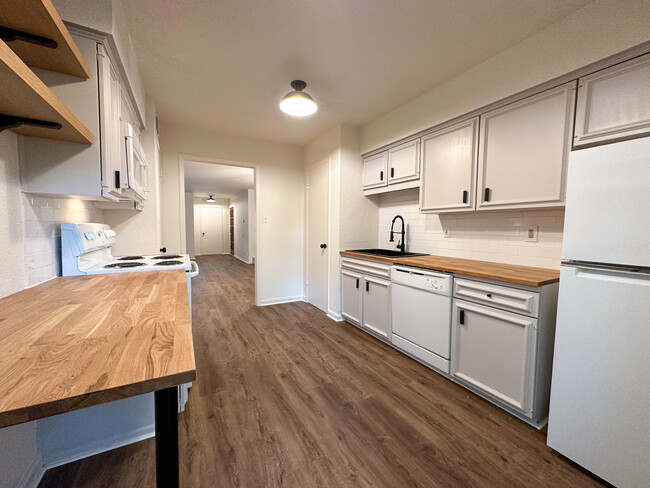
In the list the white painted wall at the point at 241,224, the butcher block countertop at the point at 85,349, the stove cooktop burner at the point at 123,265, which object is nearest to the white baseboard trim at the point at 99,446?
the butcher block countertop at the point at 85,349

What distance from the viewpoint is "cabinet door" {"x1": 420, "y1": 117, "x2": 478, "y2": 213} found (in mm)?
2223

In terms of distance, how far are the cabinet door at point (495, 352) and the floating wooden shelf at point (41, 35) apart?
8.09ft

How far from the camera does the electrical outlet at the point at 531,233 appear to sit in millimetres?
2039

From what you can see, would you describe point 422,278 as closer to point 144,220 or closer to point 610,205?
point 610,205

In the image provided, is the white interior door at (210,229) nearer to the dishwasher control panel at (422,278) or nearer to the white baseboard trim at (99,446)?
the dishwasher control panel at (422,278)

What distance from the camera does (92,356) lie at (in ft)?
2.06

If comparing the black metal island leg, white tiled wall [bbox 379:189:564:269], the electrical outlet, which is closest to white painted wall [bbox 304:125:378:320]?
white tiled wall [bbox 379:189:564:269]

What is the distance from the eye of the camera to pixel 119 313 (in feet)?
3.10

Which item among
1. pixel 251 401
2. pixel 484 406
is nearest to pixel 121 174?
pixel 251 401

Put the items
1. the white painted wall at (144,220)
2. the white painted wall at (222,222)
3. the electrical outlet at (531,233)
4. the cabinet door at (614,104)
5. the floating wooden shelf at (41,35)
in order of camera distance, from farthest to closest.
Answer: the white painted wall at (222,222)
the white painted wall at (144,220)
the electrical outlet at (531,233)
the cabinet door at (614,104)
the floating wooden shelf at (41,35)

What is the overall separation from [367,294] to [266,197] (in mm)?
2045

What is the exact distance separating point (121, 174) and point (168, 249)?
2052 mm

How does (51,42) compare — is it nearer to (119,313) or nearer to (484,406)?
(119,313)

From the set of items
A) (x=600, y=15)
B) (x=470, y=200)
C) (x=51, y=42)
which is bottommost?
(x=470, y=200)
